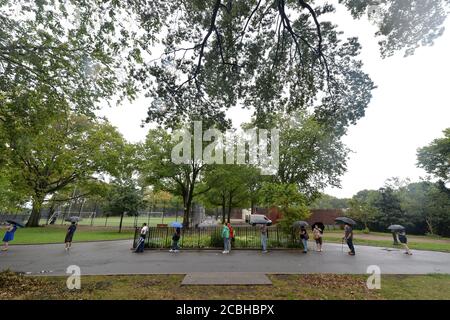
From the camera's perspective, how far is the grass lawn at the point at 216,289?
20.2 ft

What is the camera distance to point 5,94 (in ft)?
28.6

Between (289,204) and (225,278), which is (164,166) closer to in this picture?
(289,204)

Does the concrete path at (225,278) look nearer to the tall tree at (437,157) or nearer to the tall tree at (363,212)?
the tall tree at (363,212)

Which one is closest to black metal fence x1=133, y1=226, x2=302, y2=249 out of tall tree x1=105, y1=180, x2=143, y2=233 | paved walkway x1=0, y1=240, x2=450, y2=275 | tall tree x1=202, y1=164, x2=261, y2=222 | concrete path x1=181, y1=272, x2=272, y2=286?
paved walkway x1=0, y1=240, x2=450, y2=275

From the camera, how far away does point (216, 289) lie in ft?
21.8

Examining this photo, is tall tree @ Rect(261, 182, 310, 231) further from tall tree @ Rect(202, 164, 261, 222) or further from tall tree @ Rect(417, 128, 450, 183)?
tall tree @ Rect(417, 128, 450, 183)

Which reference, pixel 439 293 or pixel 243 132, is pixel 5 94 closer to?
pixel 439 293

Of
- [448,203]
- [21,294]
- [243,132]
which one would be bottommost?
[21,294]

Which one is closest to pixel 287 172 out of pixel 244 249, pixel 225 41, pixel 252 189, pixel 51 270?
pixel 252 189

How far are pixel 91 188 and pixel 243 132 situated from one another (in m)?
20.3

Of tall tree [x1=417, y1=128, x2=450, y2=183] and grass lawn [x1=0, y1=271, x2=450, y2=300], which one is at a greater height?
tall tree [x1=417, y1=128, x2=450, y2=183]

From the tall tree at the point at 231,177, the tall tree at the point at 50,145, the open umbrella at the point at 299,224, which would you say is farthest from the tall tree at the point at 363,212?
the tall tree at the point at 50,145

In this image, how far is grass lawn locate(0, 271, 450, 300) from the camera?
615cm

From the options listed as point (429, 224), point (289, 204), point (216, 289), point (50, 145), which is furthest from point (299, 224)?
point (429, 224)
